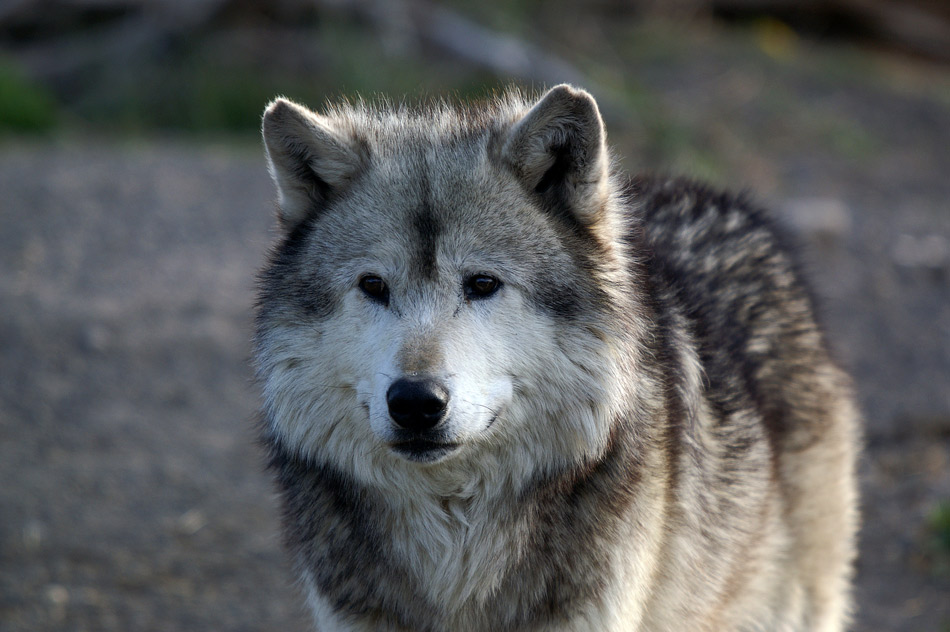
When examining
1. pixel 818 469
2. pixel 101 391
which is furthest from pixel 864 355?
pixel 101 391

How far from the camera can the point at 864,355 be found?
24.4ft

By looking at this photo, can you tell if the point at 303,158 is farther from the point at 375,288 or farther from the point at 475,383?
the point at 475,383

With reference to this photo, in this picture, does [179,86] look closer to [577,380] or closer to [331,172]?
[331,172]

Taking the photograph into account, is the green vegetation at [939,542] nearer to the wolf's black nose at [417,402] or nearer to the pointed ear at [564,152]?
the pointed ear at [564,152]

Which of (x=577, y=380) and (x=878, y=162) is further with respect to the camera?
(x=878, y=162)

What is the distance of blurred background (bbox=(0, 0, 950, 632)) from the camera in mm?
5305

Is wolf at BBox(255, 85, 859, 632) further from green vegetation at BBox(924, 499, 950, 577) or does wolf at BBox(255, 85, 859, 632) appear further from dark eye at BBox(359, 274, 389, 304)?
green vegetation at BBox(924, 499, 950, 577)

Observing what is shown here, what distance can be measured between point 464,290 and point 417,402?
49cm

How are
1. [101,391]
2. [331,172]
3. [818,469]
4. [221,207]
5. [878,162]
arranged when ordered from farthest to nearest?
[878,162] → [221,207] → [101,391] → [818,469] → [331,172]

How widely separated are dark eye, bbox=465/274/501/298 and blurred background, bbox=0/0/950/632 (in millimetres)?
922

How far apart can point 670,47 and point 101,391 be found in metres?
9.39

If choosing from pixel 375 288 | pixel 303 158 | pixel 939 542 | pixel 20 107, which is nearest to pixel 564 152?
pixel 375 288

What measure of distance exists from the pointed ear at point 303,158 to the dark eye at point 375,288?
0.43 meters

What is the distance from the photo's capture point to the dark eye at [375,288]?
3.24m
